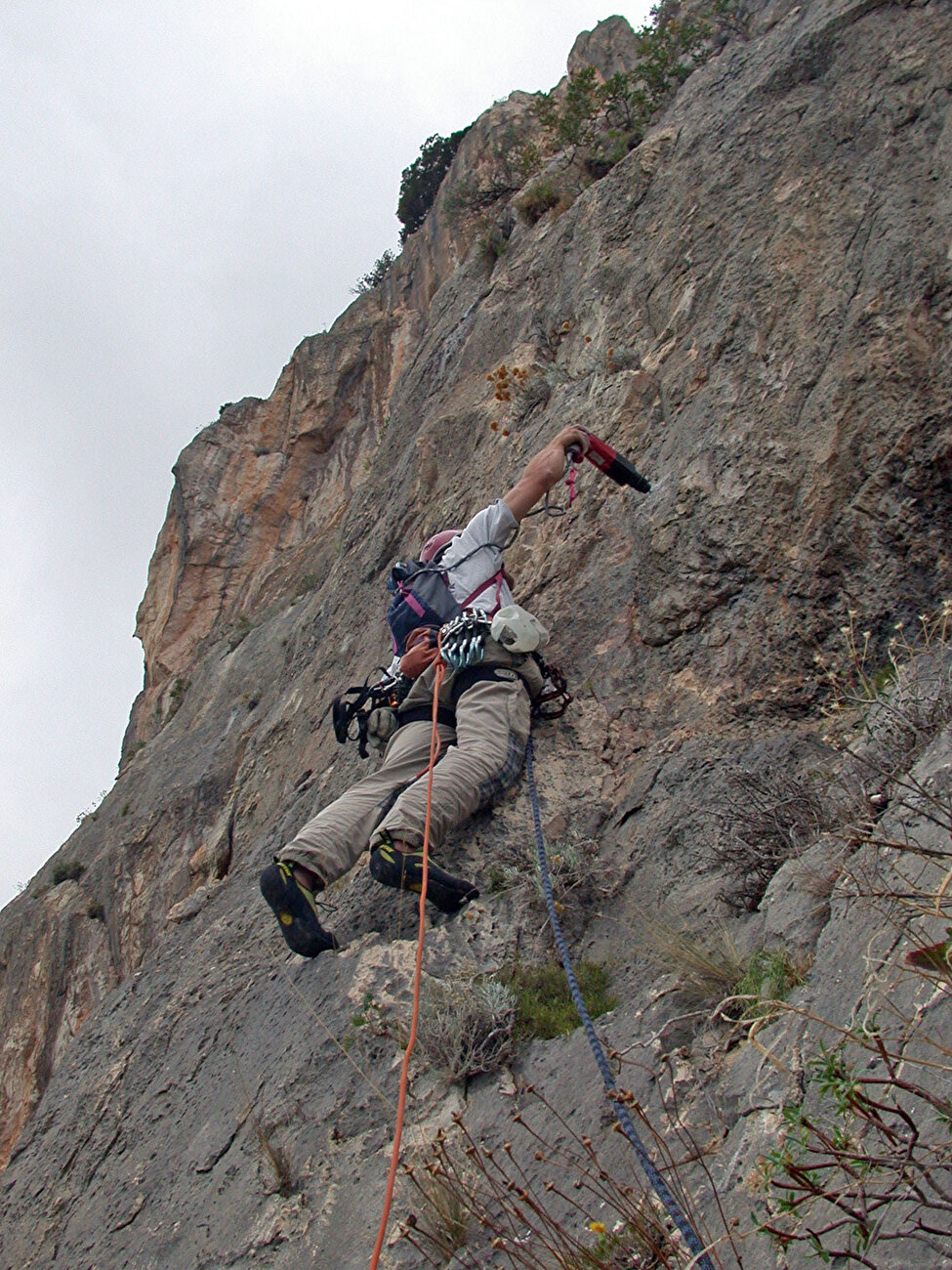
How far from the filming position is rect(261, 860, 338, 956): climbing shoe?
4.16 meters

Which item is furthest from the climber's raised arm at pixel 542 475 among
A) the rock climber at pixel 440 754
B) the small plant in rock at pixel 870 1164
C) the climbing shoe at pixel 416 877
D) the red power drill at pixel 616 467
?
the small plant in rock at pixel 870 1164

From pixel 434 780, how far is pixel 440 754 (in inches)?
31.1

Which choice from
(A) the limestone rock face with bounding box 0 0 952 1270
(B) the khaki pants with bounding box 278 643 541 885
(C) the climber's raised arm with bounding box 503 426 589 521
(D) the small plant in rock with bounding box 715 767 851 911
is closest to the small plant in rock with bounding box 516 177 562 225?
(A) the limestone rock face with bounding box 0 0 952 1270

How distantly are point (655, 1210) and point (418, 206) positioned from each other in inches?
858

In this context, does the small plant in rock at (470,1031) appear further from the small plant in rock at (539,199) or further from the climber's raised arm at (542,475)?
the small plant in rock at (539,199)

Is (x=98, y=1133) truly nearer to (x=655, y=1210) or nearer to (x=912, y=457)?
(x=655, y=1210)

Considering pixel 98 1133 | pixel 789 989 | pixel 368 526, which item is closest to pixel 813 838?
pixel 789 989

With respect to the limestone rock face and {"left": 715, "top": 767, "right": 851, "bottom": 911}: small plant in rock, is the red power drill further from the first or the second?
{"left": 715, "top": 767, "right": 851, "bottom": 911}: small plant in rock

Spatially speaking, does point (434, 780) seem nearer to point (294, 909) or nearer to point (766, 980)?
point (294, 909)

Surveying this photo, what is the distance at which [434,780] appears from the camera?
4.16 metres

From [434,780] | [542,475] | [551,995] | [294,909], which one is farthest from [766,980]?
[542,475]

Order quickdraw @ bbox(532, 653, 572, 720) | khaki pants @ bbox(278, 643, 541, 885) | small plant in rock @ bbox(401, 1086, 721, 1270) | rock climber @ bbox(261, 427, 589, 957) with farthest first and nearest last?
quickdraw @ bbox(532, 653, 572, 720) → khaki pants @ bbox(278, 643, 541, 885) → rock climber @ bbox(261, 427, 589, 957) → small plant in rock @ bbox(401, 1086, 721, 1270)

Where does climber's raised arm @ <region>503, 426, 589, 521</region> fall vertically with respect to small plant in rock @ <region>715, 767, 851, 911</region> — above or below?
above

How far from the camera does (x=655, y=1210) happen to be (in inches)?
81.0
